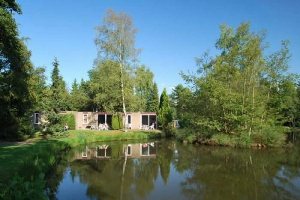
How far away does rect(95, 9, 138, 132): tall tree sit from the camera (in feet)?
76.0

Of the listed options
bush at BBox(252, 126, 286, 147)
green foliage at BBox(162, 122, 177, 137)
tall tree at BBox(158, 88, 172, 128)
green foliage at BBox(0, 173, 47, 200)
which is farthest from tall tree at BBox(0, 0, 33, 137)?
bush at BBox(252, 126, 286, 147)

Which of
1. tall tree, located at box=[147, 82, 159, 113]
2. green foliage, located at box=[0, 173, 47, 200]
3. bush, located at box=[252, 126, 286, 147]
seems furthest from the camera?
Result: tall tree, located at box=[147, 82, 159, 113]

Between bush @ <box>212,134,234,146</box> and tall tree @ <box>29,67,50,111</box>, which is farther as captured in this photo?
bush @ <box>212,134,234,146</box>

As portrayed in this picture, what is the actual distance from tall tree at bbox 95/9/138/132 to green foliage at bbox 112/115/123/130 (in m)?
5.34

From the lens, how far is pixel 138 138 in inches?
926

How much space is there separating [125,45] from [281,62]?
14.2m

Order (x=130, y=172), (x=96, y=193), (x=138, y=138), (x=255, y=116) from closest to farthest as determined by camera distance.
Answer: (x=96, y=193) → (x=130, y=172) → (x=255, y=116) → (x=138, y=138)

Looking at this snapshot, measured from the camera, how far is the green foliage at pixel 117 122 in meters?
27.8

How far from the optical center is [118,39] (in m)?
23.4

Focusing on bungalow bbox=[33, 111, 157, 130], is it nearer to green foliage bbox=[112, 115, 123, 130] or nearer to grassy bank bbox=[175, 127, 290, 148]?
green foliage bbox=[112, 115, 123, 130]

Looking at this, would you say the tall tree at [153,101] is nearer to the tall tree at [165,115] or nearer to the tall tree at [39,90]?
the tall tree at [165,115]

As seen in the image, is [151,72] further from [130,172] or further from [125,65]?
[130,172]

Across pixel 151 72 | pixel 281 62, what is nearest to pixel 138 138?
pixel 281 62

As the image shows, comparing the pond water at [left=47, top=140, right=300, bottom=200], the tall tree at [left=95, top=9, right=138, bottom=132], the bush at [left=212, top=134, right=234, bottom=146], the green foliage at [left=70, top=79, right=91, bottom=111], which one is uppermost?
the tall tree at [left=95, top=9, right=138, bottom=132]
